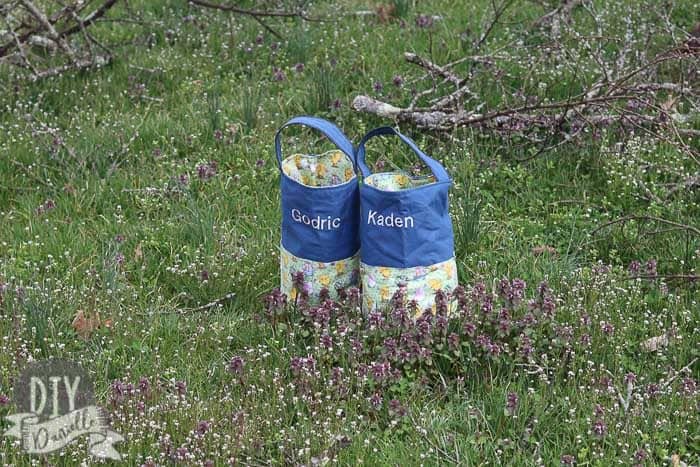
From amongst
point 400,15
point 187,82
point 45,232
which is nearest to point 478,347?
point 45,232

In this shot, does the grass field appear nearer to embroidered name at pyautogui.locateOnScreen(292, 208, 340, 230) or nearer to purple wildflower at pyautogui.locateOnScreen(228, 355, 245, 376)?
purple wildflower at pyautogui.locateOnScreen(228, 355, 245, 376)

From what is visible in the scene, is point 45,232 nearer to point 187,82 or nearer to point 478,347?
point 187,82

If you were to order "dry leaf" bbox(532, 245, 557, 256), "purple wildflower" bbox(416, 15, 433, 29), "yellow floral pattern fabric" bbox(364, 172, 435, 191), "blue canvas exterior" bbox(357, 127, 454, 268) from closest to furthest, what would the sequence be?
1. "blue canvas exterior" bbox(357, 127, 454, 268)
2. "yellow floral pattern fabric" bbox(364, 172, 435, 191)
3. "dry leaf" bbox(532, 245, 557, 256)
4. "purple wildflower" bbox(416, 15, 433, 29)

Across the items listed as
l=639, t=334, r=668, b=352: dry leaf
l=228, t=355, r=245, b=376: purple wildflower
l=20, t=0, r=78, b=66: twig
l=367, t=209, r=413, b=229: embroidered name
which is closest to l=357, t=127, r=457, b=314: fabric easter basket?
l=367, t=209, r=413, b=229: embroidered name

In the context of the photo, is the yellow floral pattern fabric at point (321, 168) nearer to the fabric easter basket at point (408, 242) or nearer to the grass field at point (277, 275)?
the fabric easter basket at point (408, 242)

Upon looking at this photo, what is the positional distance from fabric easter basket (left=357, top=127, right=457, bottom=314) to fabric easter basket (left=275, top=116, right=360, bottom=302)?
12cm

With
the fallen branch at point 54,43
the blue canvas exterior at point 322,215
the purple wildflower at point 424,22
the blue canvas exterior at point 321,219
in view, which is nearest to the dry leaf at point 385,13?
the purple wildflower at point 424,22

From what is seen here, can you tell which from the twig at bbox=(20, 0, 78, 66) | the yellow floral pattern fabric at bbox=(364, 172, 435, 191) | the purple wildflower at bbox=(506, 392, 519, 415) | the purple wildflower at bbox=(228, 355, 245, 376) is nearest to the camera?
the purple wildflower at bbox=(506, 392, 519, 415)

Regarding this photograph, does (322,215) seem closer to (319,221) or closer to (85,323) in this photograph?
(319,221)

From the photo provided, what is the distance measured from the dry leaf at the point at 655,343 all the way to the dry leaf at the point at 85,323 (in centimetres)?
246

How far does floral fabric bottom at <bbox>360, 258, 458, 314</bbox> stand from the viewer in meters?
4.43

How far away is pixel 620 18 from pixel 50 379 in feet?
16.4

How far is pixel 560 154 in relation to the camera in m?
5.93

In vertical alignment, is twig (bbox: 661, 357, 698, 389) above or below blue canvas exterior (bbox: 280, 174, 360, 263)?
below
